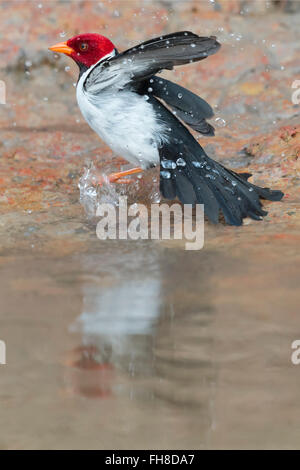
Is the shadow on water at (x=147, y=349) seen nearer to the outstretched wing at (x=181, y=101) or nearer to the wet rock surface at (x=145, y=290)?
the wet rock surface at (x=145, y=290)

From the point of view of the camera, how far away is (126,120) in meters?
3.38

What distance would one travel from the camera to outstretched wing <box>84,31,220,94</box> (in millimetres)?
3209

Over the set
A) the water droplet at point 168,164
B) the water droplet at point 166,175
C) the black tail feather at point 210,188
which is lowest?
the black tail feather at point 210,188

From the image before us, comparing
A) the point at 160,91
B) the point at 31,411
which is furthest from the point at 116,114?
the point at 31,411

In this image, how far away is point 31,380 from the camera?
2129 mm

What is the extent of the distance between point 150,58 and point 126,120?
292mm

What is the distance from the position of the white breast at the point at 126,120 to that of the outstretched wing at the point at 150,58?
0.05 meters

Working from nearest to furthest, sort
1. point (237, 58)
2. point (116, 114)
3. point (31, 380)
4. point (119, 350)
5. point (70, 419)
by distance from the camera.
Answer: point (70, 419) → point (31, 380) → point (119, 350) → point (116, 114) → point (237, 58)

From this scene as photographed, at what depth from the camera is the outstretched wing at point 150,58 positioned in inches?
126

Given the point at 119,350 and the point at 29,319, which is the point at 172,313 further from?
the point at 29,319

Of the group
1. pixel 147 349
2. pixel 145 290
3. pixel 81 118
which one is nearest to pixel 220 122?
pixel 81 118

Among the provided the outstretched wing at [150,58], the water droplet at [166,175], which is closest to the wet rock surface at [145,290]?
the water droplet at [166,175]

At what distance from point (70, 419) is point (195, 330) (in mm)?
618

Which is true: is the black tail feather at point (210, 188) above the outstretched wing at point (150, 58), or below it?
below
